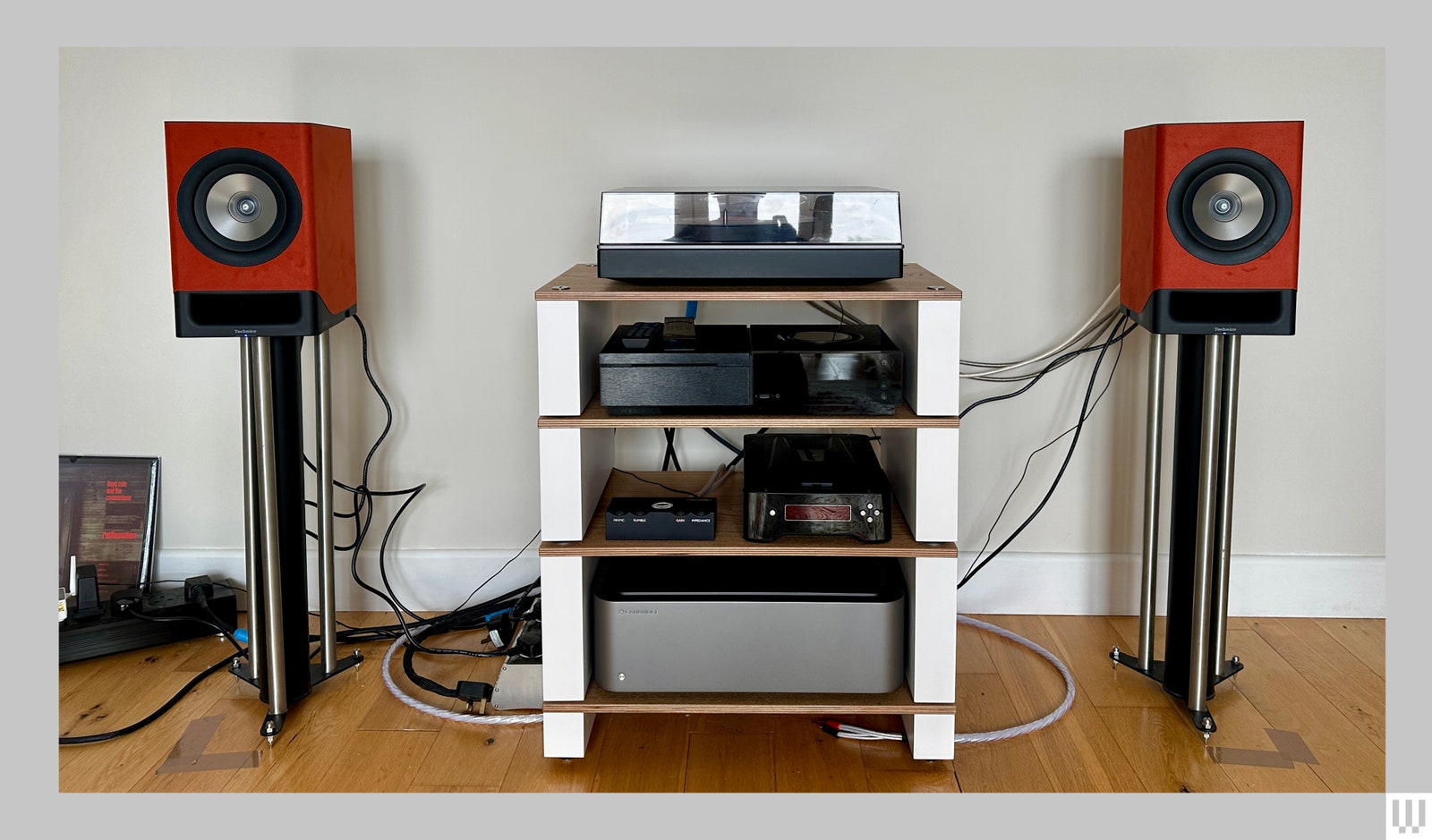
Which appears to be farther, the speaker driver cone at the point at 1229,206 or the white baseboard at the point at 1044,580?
the white baseboard at the point at 1044,580

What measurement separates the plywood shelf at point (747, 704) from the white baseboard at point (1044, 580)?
0.72 meters

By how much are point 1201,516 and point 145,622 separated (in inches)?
80.4

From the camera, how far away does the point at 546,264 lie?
251cm

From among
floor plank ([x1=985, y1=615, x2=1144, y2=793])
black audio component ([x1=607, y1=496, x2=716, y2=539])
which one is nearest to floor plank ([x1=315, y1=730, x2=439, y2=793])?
black audio component ([x1=607, y1=496, x2=716, y2=539])

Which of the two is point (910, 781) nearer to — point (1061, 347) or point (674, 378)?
point (674, 378)

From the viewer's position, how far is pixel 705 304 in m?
2.55

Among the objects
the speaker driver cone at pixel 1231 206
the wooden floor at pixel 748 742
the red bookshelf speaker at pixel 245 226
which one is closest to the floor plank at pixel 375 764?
the wooden floor at pixel 748 742

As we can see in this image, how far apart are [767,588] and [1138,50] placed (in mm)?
1354

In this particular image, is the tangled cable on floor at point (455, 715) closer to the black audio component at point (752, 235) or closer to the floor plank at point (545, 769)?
the floor plank at point (545, 769)

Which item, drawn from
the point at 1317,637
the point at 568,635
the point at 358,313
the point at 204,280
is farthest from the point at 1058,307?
the point at 204,280

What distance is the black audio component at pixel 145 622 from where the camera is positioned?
93.1 inches

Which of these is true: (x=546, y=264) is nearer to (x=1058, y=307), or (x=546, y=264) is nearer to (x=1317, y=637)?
(x=1058, y=307)

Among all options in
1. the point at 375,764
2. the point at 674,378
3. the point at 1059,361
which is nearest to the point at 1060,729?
the point at 1059,361
